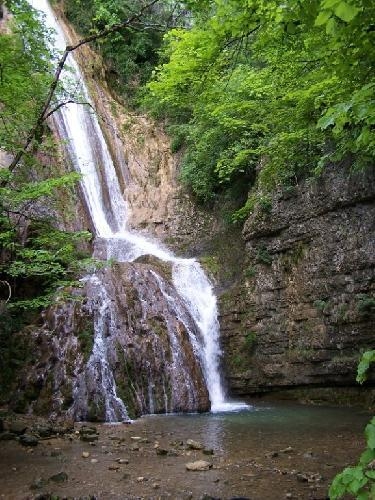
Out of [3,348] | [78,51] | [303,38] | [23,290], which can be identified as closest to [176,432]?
[3,348]

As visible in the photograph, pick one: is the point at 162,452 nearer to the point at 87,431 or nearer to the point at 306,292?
the point at 87,431

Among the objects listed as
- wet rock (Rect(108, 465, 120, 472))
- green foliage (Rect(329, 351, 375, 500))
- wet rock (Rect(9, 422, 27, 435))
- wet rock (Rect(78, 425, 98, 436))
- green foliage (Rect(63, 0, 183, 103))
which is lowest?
wet rock (Rect(108, 465, 120, 472))

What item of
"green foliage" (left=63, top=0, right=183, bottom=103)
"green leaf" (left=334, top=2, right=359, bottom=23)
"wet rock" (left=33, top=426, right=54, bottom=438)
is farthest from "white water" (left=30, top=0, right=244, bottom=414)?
"green leaf" (left=334, top=2, right=359, bottom=23)

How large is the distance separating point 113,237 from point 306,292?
6802mm

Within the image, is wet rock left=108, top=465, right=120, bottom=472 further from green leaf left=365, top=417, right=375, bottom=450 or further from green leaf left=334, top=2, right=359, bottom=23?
green leaf left=334, top=2, right=359, bottom=23

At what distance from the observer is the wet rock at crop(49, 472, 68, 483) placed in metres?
4.77

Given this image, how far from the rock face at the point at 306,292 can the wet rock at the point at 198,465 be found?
15.9ft

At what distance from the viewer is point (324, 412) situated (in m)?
8.55

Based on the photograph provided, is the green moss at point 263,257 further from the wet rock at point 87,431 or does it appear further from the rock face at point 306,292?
the wet rock at point 87,431

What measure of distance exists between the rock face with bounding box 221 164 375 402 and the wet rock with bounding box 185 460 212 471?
15.9ft

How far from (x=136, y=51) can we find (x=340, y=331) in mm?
17176

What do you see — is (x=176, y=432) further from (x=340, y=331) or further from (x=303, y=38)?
(x=303, y=38)

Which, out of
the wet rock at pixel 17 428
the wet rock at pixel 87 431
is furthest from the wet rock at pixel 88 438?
the wet rock at pixel 17 428

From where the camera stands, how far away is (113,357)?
30.4 ft
